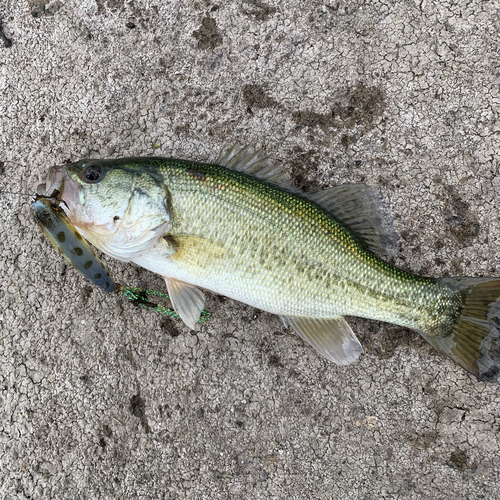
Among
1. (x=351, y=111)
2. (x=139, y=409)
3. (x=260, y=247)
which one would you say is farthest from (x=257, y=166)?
(x=139, y=409)

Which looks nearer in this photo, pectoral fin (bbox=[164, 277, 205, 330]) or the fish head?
the fish head

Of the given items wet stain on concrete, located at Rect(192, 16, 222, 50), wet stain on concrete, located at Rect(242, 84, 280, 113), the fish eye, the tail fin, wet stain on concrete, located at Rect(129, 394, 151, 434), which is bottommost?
wet stain on concrete, located at Rect(129, 394, 151, 434)

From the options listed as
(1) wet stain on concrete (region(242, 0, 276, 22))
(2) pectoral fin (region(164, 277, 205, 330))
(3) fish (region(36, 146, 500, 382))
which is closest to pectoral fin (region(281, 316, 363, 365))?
(3) fish (region(36, 146, 500, 382))

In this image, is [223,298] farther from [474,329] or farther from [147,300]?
[474,329]

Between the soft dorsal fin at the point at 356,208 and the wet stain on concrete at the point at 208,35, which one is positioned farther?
the wet stain on concrete at the point at 208,35

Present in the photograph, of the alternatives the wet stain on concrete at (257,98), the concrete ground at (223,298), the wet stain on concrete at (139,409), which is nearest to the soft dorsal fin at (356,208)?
the concrete ground at (223,298)

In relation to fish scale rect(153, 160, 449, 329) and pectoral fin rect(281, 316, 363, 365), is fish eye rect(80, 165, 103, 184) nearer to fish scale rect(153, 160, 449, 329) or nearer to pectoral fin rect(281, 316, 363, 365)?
fish scale rect(153, 160, 449, 329)

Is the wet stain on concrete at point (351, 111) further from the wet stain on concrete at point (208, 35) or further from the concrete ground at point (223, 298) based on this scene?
the wet stain on concrete at point (208, 35)
